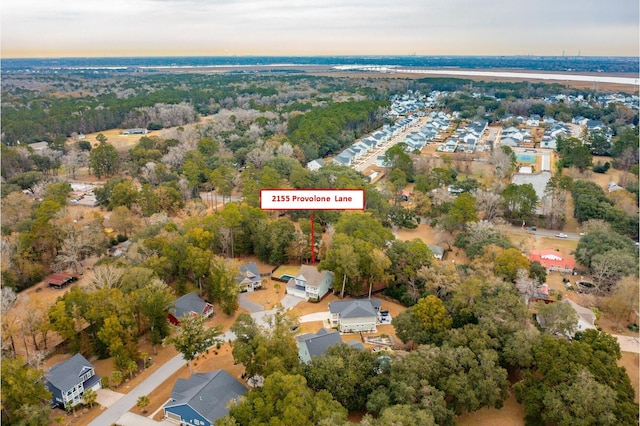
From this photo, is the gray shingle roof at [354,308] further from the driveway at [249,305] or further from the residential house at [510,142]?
the residential house at [510,142]

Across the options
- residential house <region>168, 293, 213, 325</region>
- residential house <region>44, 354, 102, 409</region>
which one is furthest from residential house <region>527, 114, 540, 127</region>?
residential house <region>44, 354, 102, 409</region>

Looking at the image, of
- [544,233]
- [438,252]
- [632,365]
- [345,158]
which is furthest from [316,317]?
[345,158]

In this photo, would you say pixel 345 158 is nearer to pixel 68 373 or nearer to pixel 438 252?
pixel 438 252

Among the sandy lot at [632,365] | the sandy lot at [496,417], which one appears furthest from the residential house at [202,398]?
the sandy lot at [632,365]

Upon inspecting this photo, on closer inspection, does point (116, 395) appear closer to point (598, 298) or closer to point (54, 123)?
point (598, 298)

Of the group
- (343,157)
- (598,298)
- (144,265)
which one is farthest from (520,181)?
(144,265)
